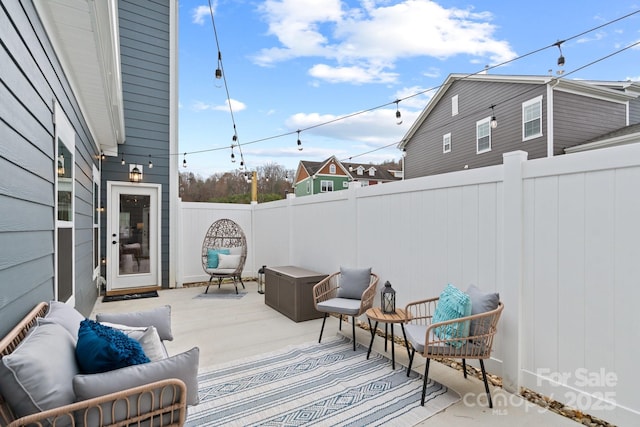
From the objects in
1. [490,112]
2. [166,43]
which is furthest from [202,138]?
[490,112]

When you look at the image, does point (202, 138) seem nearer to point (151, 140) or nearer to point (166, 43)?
point (151, 140)

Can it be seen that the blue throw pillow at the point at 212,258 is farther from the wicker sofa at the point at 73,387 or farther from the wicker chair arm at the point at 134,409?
the wicker chair arm at the point at 134,409

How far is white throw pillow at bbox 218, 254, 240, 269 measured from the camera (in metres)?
6.18

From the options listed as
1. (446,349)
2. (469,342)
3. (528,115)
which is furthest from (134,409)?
(528,115)

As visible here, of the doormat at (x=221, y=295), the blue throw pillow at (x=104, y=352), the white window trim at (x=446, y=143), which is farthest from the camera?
the white window trim at (x=446, y=143)

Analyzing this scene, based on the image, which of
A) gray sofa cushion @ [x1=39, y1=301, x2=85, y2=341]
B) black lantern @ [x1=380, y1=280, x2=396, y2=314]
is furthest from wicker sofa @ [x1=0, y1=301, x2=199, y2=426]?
black lantern @ [x1=380, y1=280, x2=396, y2=314]

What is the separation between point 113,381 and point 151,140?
5.91 metres

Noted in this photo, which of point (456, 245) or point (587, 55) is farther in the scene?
point (587, 55)

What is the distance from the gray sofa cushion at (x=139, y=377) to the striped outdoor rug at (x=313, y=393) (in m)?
0.86

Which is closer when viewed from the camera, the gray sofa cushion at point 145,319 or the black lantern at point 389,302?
the gray sofa cushion at point 145,319

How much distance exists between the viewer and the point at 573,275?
6.91 ft

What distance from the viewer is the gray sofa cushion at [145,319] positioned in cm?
232

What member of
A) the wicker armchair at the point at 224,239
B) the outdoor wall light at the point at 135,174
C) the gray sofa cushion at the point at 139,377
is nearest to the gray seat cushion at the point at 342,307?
the gray sofa cushion at the point at 139,377

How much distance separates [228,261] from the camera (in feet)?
20.3
